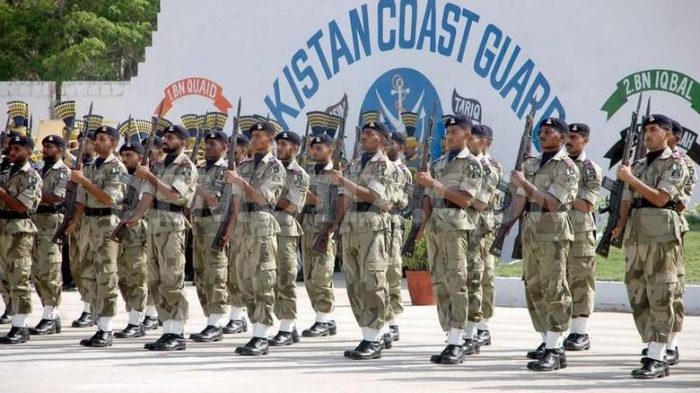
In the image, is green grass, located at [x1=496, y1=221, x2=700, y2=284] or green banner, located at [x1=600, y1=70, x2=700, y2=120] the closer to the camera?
green grass, located at [x1=496, y1=221, x2=700, y2=284]

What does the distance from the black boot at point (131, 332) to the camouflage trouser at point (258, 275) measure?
67.3 inches

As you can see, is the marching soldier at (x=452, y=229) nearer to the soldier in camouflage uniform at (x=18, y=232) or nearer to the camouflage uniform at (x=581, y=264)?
the camouflage uniform at (x=581, y=264)

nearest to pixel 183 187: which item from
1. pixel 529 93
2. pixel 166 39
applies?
pixel 529 93

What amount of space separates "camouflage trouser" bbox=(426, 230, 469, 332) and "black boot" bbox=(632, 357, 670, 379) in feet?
5.17

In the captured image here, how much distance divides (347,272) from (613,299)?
541 centimetres

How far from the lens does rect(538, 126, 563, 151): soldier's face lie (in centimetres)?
1227

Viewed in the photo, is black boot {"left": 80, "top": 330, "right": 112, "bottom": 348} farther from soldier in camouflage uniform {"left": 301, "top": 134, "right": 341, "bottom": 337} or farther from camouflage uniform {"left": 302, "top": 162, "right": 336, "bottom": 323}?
camouflage uniform {"left": 302, "top": 162, "right": 336, "bottom": 323}

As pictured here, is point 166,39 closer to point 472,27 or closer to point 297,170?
point 472,27

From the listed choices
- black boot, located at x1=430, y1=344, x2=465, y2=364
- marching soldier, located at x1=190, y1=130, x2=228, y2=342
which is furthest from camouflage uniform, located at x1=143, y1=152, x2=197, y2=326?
black boot, located at x1=430, y1=344, x2=465, y2=364

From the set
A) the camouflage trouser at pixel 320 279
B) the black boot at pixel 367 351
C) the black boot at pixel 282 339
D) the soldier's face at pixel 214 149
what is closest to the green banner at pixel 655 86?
the camouflage trouser at pixel 320 279

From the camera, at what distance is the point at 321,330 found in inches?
583

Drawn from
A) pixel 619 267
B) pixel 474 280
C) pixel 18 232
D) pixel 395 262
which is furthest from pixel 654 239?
pixel 619 267

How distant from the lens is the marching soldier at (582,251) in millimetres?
13344

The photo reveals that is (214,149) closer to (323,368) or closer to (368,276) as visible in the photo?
(368,276)
